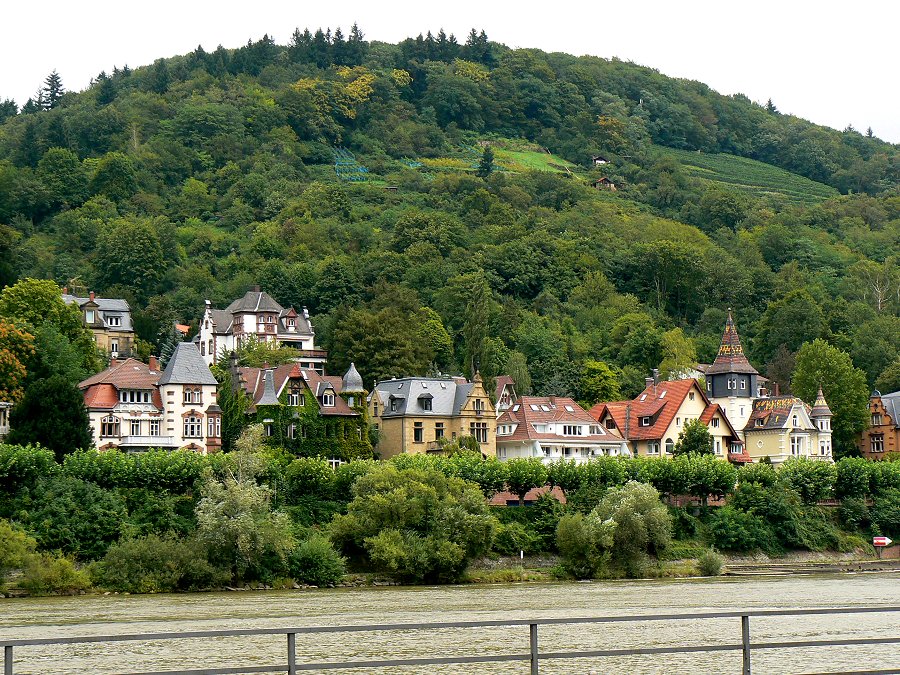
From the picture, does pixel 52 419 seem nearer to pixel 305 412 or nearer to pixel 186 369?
pixel 186 369

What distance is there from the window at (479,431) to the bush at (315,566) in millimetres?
34800

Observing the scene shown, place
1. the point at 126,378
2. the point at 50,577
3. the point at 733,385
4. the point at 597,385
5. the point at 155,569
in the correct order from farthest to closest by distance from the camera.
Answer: the point at 597,385, the point at 733,385, the point at 126,378, the point at 155,569, the point at 50,577

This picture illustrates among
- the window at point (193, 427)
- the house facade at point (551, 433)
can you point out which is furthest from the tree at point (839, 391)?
the window at point (193, 427)

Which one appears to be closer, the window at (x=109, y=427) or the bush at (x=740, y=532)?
the bush at (x=740, y=532)

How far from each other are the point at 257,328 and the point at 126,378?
33423 mm

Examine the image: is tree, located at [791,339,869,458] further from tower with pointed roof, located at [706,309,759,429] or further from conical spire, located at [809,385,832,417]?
tower with pointed roof, located at [706,309,759,429]

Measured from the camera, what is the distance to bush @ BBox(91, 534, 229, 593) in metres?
73.7

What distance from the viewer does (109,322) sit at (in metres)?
145

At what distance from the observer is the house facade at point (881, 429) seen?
134875 mm

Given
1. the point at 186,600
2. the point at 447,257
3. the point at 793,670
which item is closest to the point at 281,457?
the point at 186,600

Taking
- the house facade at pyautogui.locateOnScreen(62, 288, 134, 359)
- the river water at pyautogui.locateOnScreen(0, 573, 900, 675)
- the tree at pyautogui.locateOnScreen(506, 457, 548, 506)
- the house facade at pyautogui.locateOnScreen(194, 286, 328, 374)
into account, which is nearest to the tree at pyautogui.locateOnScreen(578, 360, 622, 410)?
the house facade at pyautogui.locateOnScreen(194, 286, 328, 374)

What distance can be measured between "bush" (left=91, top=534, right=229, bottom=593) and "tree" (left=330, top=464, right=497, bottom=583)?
9.36 meters

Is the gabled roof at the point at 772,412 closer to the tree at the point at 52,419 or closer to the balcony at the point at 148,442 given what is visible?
the balcony at the point at 148,442

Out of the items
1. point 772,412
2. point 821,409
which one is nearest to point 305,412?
point 772,412
